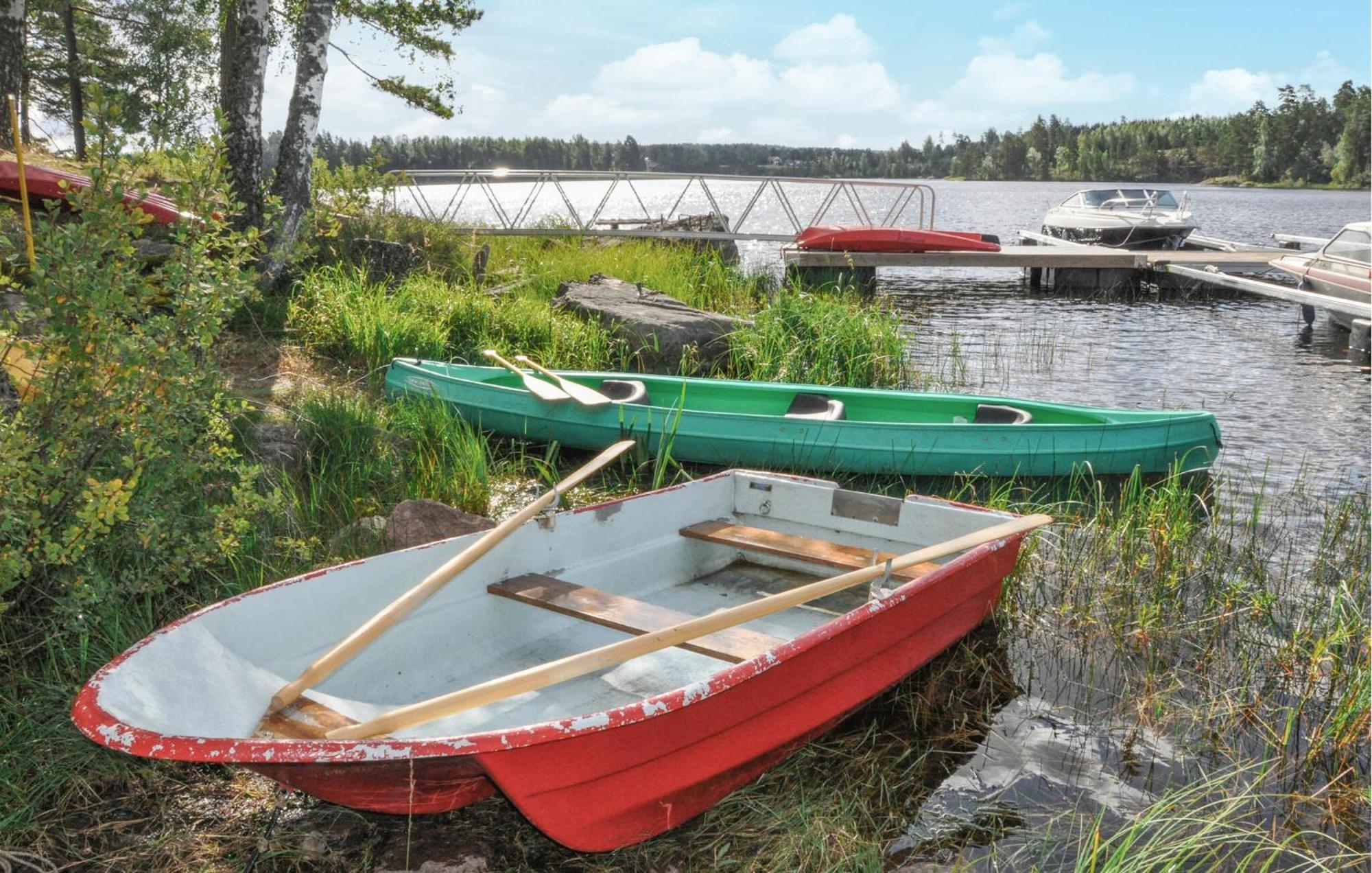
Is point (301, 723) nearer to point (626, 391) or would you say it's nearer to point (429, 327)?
point (626, 391)

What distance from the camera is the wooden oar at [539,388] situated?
22.6ft

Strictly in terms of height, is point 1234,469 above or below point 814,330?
below

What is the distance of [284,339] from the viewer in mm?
8711

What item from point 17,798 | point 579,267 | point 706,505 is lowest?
point 17,798

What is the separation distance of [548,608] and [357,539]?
1381 millimetres

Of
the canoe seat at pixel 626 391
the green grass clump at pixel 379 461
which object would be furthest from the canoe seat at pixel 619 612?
the canoe seat at pixel 626 391

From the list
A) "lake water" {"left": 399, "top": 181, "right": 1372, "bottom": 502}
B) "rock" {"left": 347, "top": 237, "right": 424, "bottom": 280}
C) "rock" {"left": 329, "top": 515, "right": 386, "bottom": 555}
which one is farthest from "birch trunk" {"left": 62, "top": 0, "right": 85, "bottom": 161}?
"rock" {"left": 329, "top": 515, "right": 386, "bottom": 555}

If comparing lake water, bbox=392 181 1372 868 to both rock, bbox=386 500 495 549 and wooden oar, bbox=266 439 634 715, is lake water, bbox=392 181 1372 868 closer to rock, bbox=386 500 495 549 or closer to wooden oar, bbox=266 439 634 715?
wooden oar, bbox=266 439 634 715

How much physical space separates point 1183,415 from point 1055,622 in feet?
8.16

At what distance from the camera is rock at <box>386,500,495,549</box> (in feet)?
15.7

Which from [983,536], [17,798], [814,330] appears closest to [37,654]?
[17,798]

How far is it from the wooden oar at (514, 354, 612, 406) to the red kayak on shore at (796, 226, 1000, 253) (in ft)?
35.0

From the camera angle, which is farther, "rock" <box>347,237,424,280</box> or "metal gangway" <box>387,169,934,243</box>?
"metal gangway" <box>387,169,934,243</box>

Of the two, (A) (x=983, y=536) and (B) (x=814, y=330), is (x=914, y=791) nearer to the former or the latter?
(A) (x=983, y=536)
